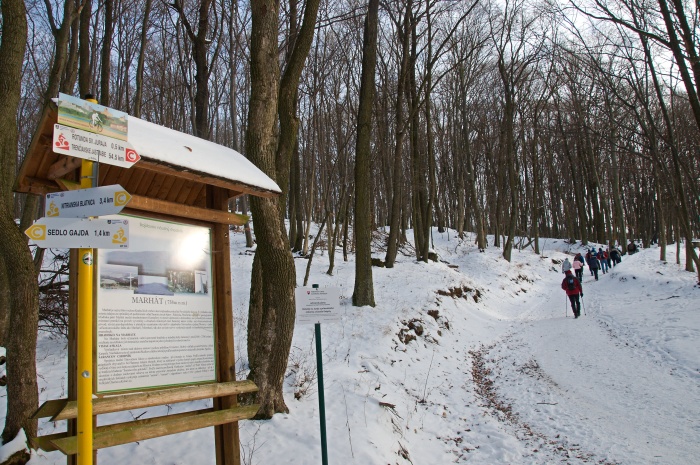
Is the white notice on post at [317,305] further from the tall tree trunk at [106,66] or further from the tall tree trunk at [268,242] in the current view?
Result: the tall tree trunk at [106,66]

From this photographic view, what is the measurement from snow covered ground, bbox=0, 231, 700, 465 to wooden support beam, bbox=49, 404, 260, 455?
766mm

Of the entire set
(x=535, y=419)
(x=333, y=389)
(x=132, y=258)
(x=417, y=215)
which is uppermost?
(x=417, y=215)

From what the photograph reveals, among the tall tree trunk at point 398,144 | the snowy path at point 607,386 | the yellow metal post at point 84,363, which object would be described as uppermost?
the tall tree trunk at point 398,144

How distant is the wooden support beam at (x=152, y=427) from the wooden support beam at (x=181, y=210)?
5.43 feet

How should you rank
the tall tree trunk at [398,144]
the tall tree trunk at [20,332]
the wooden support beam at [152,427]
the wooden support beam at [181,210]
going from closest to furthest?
the wooden support beam at [152,427] → the wooden support beam at [181,210] → the tall tree trunk at [20,332] → the tall tree trunk at [398,144]

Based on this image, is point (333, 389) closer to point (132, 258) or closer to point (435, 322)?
point (132, 258)

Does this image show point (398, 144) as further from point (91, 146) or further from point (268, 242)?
point (91, 146)

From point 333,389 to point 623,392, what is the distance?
4697 mm

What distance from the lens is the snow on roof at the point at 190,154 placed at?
11.5ft

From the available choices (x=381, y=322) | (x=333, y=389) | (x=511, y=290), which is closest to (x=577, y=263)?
(x=511, y=290)

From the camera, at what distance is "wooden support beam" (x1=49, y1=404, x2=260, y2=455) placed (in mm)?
3160

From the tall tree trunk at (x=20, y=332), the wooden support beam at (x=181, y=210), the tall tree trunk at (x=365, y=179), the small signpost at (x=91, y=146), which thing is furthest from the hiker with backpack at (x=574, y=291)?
the small signpost at (x=91, y=146)

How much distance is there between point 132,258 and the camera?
11.9 ft

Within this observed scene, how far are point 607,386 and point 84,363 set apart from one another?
799 cm
